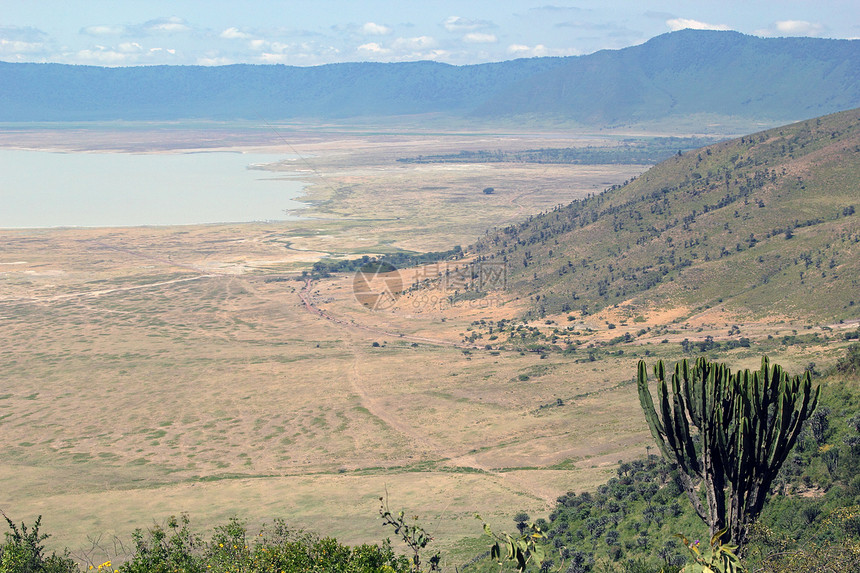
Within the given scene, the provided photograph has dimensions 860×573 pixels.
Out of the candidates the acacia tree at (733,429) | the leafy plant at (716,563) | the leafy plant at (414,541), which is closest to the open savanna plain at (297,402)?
the leafy plant at (414,541)

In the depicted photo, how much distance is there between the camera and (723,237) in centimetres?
8319

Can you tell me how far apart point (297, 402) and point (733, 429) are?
4289 centimetres

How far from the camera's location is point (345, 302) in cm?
9275

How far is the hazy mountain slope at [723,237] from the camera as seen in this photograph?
7138 centimetres

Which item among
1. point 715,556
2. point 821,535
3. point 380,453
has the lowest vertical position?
point 380,453

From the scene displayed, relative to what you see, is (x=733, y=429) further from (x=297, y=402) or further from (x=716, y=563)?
(x=297, y=402)

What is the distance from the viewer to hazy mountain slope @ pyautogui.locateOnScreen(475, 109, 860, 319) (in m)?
71.4

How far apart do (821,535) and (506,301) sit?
212 ft

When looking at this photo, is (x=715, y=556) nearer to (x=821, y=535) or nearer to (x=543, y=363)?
(x=821, y=535)

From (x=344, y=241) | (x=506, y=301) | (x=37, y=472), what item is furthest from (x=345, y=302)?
(x=37, y=472)

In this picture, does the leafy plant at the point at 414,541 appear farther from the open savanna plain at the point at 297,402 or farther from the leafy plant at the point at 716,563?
the leafy plant at the point at 716,563

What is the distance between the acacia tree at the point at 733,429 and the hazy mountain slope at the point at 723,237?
50.1 m

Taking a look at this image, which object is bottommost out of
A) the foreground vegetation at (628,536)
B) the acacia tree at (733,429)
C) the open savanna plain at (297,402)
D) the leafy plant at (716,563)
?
the open savanna plain at (297,402)

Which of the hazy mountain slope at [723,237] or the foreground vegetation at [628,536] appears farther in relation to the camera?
the hazy mountain slope at [723,237]
